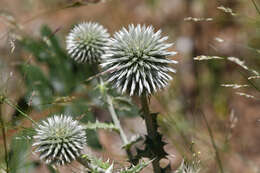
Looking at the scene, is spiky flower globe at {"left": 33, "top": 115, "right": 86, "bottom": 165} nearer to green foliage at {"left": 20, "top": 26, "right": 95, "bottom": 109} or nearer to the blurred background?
the blurred background

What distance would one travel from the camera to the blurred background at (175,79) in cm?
291

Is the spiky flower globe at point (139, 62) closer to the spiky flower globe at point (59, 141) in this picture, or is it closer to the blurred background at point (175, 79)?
the spiky flower globe at point (59, 141)

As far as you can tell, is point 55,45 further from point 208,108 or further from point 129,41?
point 208,108

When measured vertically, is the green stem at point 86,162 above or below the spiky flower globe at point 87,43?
below

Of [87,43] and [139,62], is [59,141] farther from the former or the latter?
[87,43]

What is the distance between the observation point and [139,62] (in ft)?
6.22

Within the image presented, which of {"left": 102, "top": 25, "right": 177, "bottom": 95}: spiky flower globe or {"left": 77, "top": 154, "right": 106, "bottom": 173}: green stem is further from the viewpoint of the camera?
{"left": 102, "top": 25, "right": 177, "bottom": 95}: spiky flower globe

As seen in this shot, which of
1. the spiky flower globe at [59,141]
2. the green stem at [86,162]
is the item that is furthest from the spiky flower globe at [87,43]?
the green stem at [86,162]

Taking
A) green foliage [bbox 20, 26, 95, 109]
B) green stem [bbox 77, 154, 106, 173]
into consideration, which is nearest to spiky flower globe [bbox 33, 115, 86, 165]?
green stem [bbox 77, 154, 106, 173]

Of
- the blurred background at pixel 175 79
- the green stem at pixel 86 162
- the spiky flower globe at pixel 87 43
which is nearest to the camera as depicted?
the green stem at pixel 86 162

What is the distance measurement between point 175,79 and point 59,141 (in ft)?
8.50

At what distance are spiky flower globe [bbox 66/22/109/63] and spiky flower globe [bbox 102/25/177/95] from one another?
1.70 feet

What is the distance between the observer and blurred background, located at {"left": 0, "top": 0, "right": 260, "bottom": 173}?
9.55 feet

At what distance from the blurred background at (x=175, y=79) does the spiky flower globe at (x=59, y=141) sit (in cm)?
46
